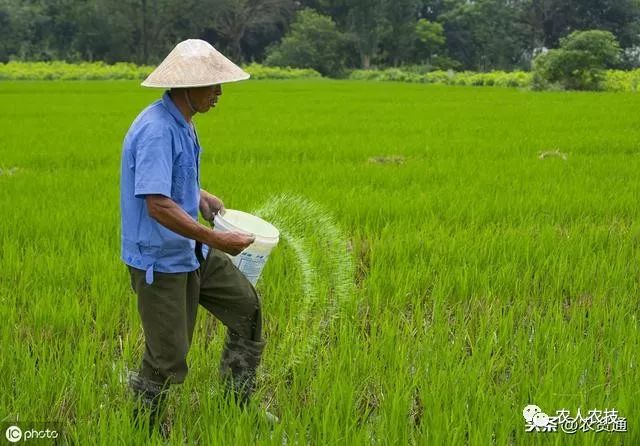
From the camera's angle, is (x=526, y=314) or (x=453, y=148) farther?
(x=453, y=148)

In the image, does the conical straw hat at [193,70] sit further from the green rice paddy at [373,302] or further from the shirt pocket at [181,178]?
the green rice paddy at [373,302]

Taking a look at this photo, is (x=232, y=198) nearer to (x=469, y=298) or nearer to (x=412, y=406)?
(x=469, y=298)

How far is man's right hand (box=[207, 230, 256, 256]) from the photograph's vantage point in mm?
1798

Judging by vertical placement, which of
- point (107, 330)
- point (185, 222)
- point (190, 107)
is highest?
point (190, 107)

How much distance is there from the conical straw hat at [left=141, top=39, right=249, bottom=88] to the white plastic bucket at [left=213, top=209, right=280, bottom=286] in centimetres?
38

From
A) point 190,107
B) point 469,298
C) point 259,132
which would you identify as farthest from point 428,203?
point 259,132

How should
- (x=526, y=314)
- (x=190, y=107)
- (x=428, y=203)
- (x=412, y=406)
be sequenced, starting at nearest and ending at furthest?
1. (x=190, y=107)
2. (x=412, y=406)
3. (x=526, y=314)
4. (x=428, y=203)

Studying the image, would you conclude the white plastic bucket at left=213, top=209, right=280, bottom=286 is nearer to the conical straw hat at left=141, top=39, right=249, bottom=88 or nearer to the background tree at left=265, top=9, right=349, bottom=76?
the conical straw hat at left=141, top=39, right=249, bottom=88

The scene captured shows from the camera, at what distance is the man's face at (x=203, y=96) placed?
1871 mm

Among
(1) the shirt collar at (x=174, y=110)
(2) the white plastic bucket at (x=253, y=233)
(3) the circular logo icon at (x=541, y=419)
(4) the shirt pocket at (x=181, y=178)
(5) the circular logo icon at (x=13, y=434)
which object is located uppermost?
(1) the shirt collar at (x=174, y=110)

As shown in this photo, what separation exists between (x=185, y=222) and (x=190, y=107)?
331 millimetres

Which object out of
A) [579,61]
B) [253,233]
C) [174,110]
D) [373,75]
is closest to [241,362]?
[253,233]

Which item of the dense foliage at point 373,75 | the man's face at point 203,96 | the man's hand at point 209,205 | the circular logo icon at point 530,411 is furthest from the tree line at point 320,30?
the circular logo icon at point 530,411

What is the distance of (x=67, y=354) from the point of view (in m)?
2.32
